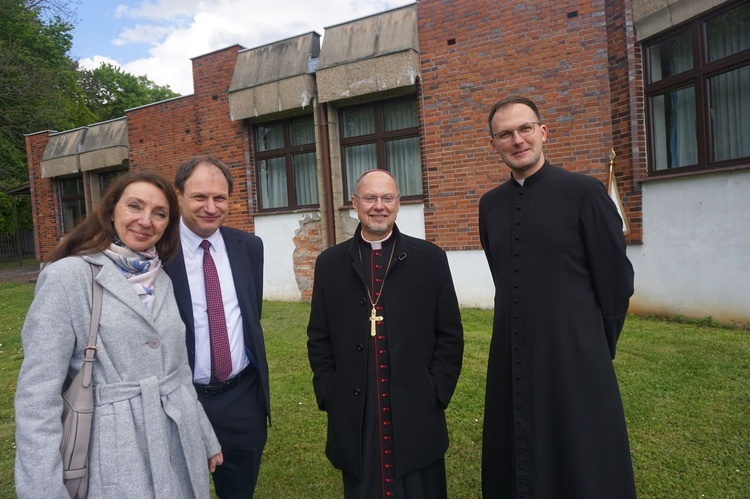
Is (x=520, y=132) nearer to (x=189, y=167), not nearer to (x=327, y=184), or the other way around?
(x=189, y=167)

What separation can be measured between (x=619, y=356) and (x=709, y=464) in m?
2.14

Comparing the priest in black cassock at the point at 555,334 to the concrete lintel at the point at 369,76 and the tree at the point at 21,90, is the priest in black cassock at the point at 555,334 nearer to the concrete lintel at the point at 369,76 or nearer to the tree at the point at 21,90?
the concrete lintel at the point at 369,76

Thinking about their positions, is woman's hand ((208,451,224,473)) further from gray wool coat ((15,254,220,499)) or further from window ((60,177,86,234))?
window ((60,177,86,234))

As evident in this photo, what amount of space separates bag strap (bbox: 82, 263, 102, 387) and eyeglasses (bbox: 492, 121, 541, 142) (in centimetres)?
191

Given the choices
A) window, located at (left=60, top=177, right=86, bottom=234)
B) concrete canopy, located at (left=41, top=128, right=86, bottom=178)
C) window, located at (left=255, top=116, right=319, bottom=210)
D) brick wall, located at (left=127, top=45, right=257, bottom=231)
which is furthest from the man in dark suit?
window, located at (left=60, top=177, right=86, bottom=234)

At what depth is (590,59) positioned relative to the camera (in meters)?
7.15

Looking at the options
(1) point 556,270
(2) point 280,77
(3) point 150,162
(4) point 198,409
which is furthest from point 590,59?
(3) point 150,162

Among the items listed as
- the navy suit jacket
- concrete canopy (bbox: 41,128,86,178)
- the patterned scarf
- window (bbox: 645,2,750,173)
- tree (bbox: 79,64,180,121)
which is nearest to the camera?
the patterned scarf

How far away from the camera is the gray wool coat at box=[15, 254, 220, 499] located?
164 centimetres

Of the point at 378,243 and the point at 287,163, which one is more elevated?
the point at 287,163

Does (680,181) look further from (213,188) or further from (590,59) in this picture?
(213,188)

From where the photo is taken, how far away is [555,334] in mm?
2217

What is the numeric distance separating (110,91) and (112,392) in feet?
149

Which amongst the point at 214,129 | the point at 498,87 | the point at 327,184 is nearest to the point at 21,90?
the point at 214,129
